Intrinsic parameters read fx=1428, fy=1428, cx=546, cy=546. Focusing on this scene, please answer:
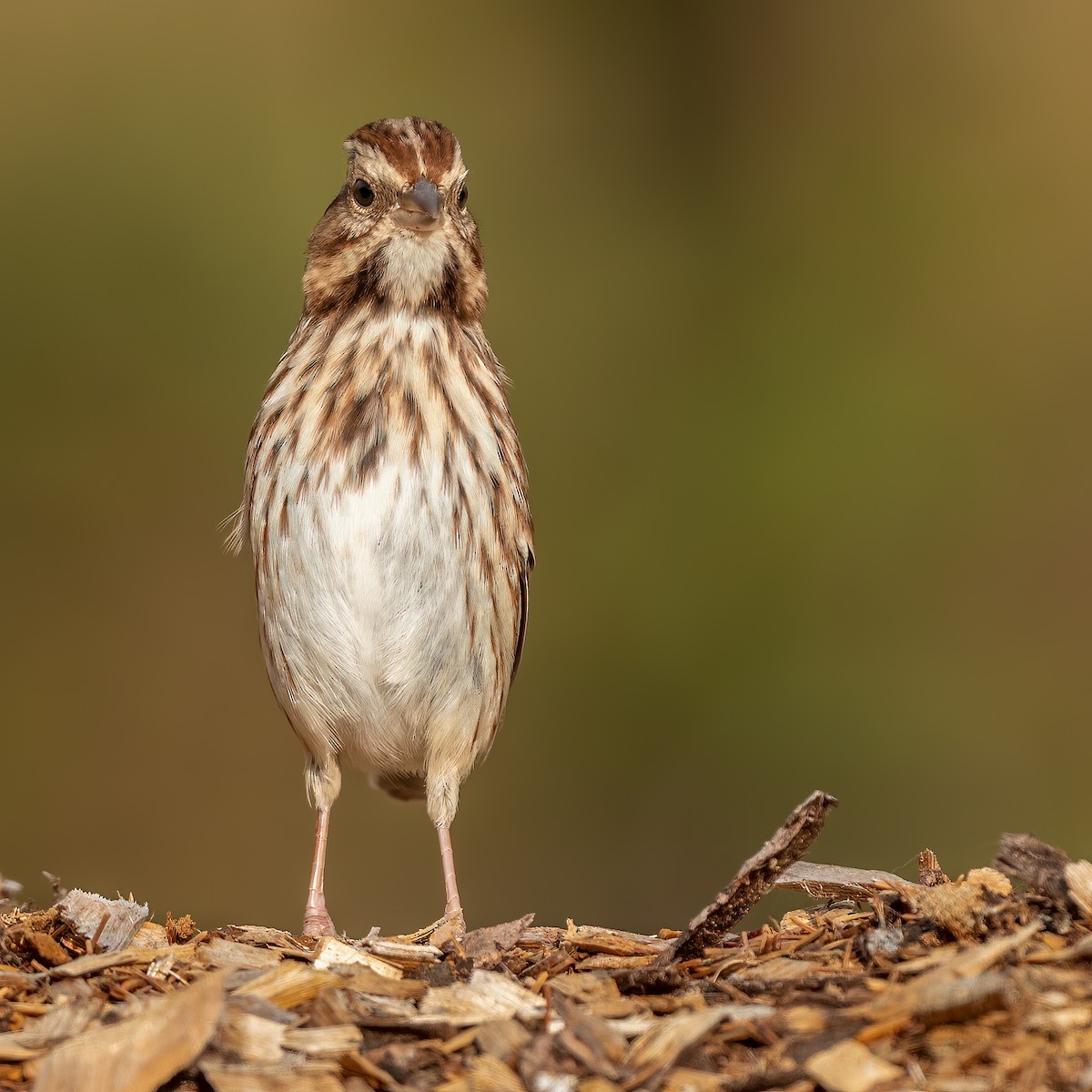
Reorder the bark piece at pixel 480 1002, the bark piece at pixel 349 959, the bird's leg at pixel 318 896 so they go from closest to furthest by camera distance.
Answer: the bark piece at pixel 480 1002 → the bark piece at pixel 349 959 → the bird's leg at pixel 318 896

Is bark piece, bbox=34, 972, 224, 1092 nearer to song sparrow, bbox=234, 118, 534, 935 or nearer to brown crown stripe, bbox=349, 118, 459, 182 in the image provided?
song sparrow, bbox=234, 118, 534, 935

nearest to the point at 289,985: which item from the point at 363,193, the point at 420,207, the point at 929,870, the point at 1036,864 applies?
the point at 1036,864

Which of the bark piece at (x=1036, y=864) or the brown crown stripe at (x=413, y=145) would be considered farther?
the brown crown stripe at (x=413, y=145)

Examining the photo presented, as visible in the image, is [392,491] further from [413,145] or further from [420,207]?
[413,145]

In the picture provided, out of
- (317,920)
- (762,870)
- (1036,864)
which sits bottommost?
(317,920)

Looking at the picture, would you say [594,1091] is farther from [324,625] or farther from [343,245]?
[343,245]

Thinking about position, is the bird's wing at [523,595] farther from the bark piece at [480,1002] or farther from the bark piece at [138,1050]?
the bark piece at [138,1050]

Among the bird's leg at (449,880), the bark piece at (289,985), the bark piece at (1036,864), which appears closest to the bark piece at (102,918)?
the bark piece at (289,985)
